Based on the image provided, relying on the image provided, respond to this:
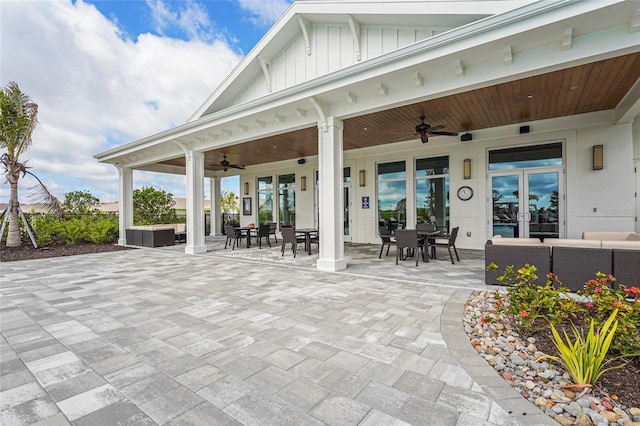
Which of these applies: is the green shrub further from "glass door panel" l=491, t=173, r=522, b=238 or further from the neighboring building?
"glass door panel" l=491, t=173, r=522, b=238

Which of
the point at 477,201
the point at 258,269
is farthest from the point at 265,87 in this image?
the point at 477,201

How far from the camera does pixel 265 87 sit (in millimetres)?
8227

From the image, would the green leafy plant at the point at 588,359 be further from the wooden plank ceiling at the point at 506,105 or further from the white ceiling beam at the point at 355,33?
the white ceiling beam at the point at 355,33

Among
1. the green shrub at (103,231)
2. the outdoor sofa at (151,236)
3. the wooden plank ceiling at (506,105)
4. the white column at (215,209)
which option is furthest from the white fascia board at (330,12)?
the green shrub at (103,231)

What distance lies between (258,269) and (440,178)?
566cm

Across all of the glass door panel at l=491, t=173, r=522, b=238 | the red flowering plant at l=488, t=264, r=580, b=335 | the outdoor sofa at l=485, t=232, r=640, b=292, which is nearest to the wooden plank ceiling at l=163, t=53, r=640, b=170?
the glass door panel at l=491, t=173, r=522, b=238

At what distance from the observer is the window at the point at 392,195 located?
876 centimetres

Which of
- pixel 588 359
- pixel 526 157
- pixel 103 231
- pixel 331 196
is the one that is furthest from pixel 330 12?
pixel 103 231

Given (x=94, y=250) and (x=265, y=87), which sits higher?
(x=265, y=87)

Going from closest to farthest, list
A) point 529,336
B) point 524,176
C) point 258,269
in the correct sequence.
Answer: point 529,336, point 258,269, point 524,176

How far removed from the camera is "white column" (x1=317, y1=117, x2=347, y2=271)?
17.3 feet

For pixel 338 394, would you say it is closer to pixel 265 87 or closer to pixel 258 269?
pixel 258 269

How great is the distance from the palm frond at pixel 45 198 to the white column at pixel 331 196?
9.44 metres

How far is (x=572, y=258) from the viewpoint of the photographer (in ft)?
12.0
